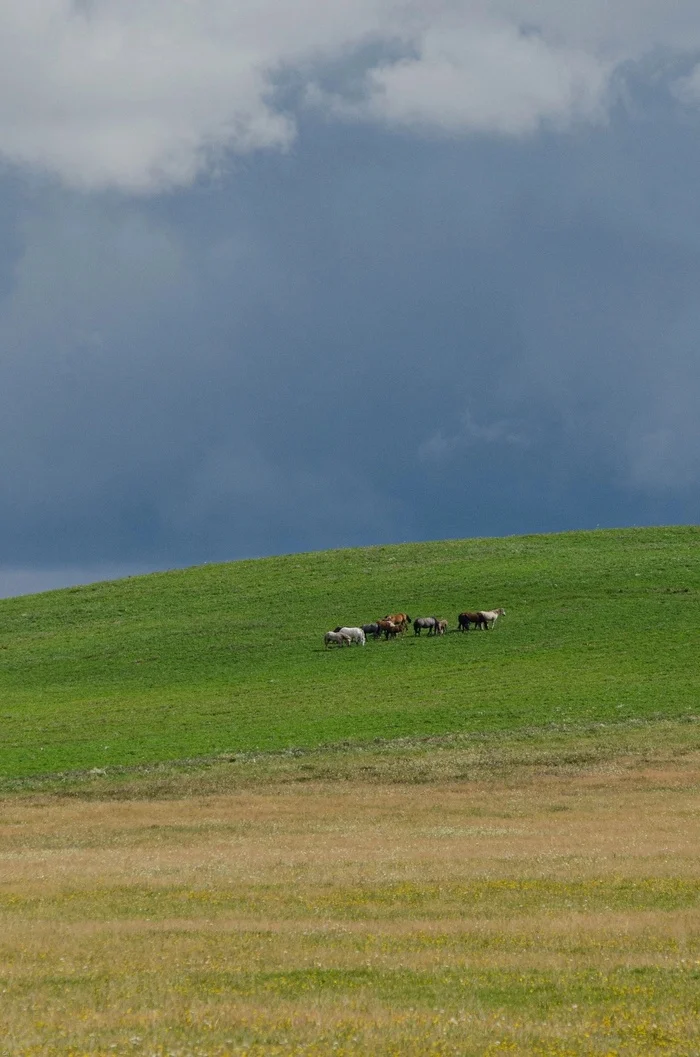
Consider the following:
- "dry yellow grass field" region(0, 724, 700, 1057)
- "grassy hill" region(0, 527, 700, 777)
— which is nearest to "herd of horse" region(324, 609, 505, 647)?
"grassy hill" region(0, 527, 700, 777)

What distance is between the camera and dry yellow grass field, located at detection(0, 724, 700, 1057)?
531 inches

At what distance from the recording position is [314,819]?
3659 centimetres

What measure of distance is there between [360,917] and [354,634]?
5553 cm

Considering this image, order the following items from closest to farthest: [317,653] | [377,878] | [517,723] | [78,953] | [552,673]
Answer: [78,953] → [377,878] → [517,723] → [552,673] → [317,653]

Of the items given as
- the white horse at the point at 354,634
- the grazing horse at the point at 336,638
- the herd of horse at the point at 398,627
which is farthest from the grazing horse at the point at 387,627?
the grazing horse at the point at 336,638

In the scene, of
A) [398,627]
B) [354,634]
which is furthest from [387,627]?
[354,634]

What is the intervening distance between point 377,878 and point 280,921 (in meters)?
4.84

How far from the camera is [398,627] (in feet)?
257

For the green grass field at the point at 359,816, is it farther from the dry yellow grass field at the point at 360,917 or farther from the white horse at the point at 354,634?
the white horse at the point at 354,634

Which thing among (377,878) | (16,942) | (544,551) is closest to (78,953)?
(16,942)

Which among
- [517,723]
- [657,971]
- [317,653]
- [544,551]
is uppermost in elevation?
[544,551]

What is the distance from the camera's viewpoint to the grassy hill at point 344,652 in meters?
55.5

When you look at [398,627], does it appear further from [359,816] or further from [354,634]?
[359,816]

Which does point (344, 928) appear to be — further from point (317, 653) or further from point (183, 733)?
point (317, 653)
